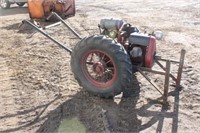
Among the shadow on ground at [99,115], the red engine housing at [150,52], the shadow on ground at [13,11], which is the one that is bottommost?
the shadow on ground at [99,115]

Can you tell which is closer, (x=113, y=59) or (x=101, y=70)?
(x=113, y=59)

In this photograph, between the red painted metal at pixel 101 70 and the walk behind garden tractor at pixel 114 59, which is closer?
the walk behind garden tractor at pixel 114 59

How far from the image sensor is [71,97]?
464 cm

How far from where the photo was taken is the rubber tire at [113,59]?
405 cm

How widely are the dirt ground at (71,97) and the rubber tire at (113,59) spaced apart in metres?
0.19

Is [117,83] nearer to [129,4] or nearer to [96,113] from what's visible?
[96,113]

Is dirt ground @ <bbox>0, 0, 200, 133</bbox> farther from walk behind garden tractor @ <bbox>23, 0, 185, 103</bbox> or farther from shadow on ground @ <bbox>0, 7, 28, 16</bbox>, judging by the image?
shadow on ground @ <bbox>0, 7, 28, 16</bbox>

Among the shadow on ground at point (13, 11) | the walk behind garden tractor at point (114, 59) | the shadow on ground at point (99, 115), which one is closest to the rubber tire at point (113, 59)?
Result: the walk behind garden tractor at point (114, 59)

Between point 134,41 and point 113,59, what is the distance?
1.72ft

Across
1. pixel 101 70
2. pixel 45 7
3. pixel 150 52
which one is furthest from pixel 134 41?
pixel 45 7

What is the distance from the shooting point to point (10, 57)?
664 cm

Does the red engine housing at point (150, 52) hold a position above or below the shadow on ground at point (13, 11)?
above

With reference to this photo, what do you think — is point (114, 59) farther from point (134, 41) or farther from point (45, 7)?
point (45, 7)

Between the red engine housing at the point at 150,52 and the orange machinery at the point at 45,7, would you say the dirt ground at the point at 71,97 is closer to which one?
the red engine housing at the point at 150,52
